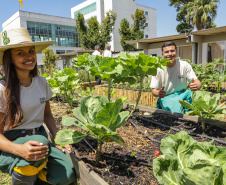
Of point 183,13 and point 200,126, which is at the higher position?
point 183,13

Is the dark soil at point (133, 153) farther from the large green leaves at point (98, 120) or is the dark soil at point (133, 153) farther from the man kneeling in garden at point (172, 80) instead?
the man kneeling in garden at point (172, 80)

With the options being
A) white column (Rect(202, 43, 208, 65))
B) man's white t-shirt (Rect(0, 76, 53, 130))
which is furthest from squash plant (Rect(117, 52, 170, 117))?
white column (Rect(202, 43, 208, 65))

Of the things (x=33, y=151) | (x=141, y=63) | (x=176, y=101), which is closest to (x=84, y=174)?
(x=33, y=151)

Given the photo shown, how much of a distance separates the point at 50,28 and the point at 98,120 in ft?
102

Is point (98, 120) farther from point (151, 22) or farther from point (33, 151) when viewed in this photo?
point (151, 22)

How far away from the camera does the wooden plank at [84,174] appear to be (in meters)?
1.19

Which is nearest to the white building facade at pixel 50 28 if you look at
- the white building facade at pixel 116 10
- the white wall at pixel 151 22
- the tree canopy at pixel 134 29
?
the white building facade at pixel 116 10

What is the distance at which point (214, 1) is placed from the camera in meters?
22.2

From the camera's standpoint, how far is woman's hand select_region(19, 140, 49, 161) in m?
1.21

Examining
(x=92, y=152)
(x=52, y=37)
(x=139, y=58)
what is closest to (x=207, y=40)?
(x=139, y=58)

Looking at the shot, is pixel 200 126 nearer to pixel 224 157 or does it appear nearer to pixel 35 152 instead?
pixel 224 157

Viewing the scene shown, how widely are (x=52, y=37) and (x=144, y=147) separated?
1198 inches

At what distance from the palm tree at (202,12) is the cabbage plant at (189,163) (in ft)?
82.8

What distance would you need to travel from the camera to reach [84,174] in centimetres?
134
